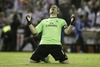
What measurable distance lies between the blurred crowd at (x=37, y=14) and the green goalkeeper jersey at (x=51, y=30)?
11.7m

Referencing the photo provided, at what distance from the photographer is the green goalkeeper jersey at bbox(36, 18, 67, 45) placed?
11.9 meters

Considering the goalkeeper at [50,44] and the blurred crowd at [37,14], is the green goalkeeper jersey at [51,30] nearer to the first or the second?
the goalkeeper at [50,44]

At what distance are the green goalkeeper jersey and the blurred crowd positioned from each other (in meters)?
11.7

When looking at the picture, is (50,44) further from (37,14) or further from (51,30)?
(37,14)

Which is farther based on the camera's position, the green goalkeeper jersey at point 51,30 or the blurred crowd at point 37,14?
the blurred crowd at point 37,14

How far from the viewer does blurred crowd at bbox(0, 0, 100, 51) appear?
946 inches

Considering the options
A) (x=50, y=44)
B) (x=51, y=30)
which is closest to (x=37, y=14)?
(x=51, y=30)

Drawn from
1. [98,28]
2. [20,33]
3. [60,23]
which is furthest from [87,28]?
[60,23]

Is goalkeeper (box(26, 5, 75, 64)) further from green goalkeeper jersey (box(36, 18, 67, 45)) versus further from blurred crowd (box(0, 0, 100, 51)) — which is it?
blurred crowd (box(0, 0, 100, 51))

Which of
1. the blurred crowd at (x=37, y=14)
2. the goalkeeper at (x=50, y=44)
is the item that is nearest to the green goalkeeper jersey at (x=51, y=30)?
the goalkeeper at (x=50, y=44)

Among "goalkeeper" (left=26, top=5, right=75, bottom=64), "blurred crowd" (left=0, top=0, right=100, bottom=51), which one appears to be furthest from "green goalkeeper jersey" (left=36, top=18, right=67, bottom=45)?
"blurred crowd" (left=0, top=0, right=100, bottom=51)

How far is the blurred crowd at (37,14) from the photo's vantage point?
2403cm

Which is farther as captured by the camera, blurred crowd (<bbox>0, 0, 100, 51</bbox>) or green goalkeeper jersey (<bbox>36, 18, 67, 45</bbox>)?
blurred crowd (<bbox>0, 0, 100, 51</bbox>)

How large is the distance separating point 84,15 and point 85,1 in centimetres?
125
